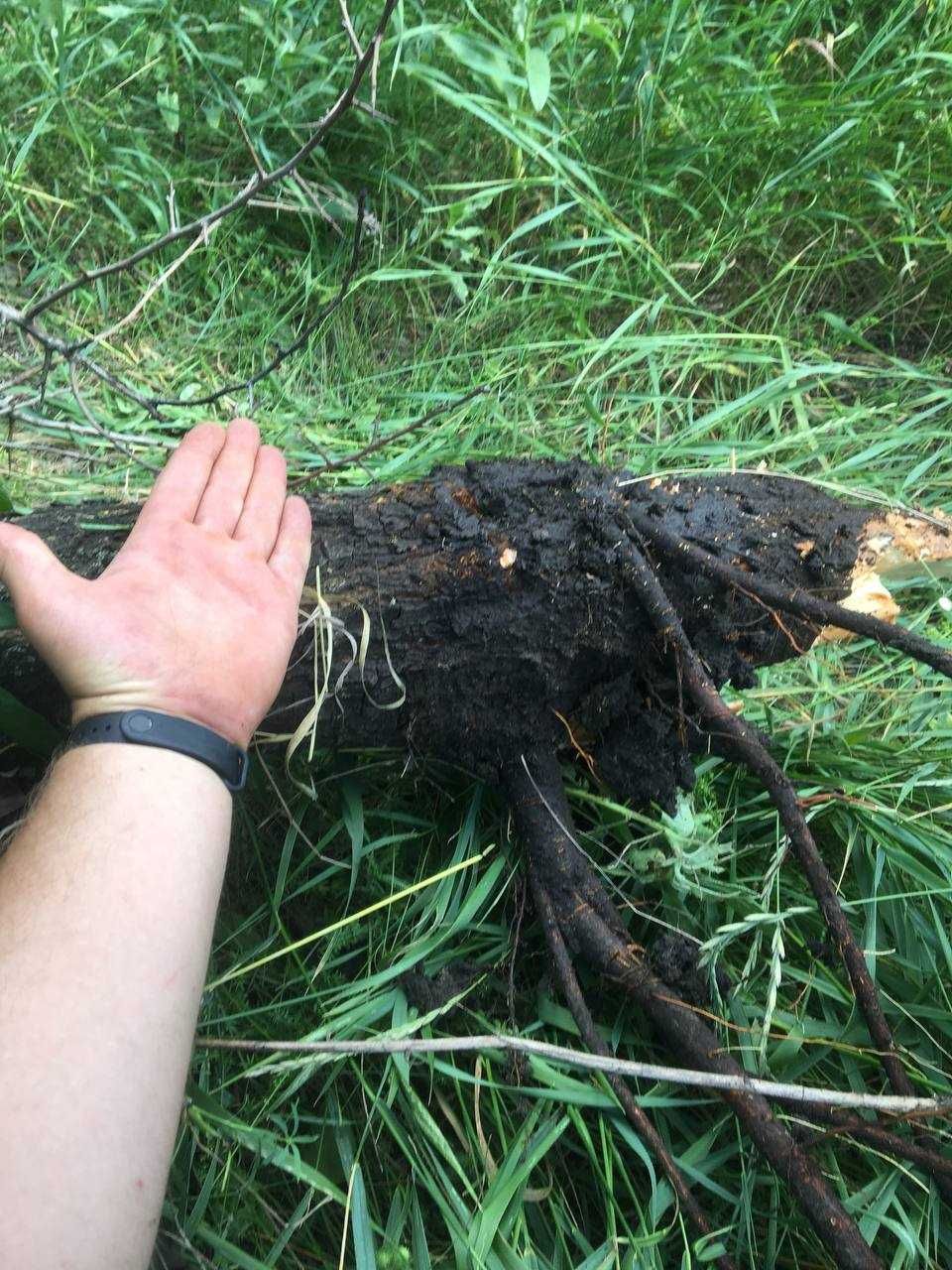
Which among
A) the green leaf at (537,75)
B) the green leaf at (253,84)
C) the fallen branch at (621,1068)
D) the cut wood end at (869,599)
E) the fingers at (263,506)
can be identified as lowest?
the fallen branch at (621,1068)

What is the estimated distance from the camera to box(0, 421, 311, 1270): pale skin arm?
0.74 m

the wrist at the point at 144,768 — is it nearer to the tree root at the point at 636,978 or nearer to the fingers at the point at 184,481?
the fingers at the point at 184,481

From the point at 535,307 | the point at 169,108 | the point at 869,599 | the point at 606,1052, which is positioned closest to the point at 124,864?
the point at 606,1052

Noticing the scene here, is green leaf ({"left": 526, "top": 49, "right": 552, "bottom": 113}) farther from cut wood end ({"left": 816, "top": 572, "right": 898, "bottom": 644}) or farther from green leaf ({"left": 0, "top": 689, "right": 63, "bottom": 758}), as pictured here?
green leaf ({"left": 0, "top": 689, "right": 63, "bottom": 758})

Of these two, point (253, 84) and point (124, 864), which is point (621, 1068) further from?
point (253, 84)

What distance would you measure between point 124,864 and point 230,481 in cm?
58

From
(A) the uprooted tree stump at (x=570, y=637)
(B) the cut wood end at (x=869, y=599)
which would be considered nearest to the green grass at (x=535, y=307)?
(A) the uprooted tree stump at (x=570, y=637)

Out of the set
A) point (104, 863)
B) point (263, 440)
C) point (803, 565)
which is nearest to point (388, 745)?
point (104, 863)

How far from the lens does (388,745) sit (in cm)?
126

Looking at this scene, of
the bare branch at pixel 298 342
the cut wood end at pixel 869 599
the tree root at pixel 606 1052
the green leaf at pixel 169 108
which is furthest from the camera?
the green leaf at pixel 169 108

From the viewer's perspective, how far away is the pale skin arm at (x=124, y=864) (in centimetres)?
74

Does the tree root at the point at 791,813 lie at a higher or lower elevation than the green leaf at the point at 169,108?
lower

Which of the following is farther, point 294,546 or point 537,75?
point 537,75

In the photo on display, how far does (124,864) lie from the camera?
876 millimetres
